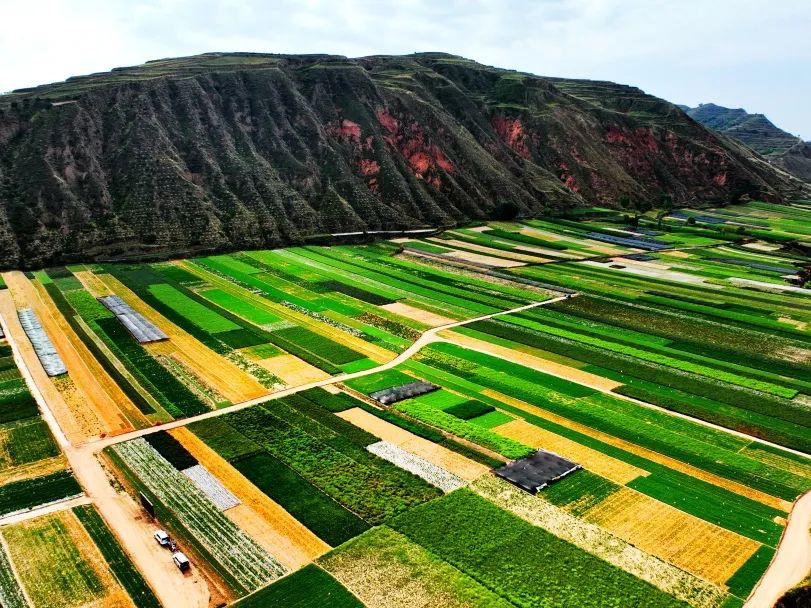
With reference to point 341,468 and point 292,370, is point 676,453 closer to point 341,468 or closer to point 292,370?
point 341,468

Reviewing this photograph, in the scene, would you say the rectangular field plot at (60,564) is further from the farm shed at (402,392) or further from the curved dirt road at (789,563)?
the curved dirt road at (789,563)

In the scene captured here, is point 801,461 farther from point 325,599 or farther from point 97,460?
point 97,460

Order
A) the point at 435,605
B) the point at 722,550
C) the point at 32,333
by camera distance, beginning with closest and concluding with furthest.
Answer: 1. the point at 435,605
2. the point at 722,550
3. the point at 32,333

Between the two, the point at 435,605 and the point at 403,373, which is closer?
the point at 435,605

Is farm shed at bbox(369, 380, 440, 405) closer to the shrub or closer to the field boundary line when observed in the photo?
the shrub

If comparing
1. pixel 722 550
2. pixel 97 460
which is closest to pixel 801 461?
pixel 722 550

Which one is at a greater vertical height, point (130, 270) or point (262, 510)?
point (130, 270)
